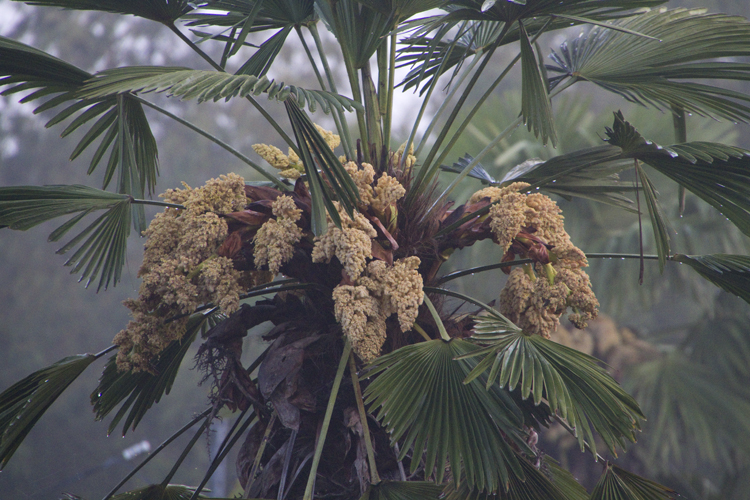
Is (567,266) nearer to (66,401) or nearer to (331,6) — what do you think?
(331,6)

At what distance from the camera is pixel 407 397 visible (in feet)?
2.95

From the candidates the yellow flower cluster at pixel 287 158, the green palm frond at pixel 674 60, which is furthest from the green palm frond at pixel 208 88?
the green palm frond at pixel 674 60

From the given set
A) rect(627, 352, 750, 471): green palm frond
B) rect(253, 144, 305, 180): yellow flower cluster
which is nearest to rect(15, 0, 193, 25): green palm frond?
rect(253, 144, 305, 180): yellow flower cluster

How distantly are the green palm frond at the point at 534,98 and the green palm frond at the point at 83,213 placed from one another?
883mm

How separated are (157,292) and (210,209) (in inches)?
7.4

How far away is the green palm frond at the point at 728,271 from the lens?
1060 millimetres

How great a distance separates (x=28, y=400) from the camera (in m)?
1.08

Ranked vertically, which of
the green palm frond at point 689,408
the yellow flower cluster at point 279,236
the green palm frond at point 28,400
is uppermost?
the yellow flower cluster at point 279,236

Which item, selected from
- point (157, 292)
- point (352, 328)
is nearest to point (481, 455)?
point (352, 328)

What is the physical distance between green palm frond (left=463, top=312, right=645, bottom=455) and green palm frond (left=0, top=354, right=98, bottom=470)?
850mm

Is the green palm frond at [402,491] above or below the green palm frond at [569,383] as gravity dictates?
below

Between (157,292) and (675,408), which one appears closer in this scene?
(157,292)

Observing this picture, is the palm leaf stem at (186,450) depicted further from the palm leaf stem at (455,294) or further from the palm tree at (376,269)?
the palm leaf stem at (455,294)

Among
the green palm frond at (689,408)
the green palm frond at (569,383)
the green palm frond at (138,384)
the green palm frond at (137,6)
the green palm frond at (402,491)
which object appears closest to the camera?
the green palm frond at (569,383)
